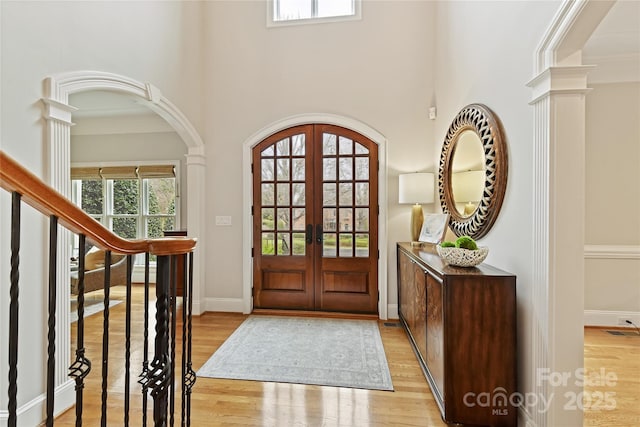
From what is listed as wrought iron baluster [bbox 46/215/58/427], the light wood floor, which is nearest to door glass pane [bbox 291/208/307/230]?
the light wood floor

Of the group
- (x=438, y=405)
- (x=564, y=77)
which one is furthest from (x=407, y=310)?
(x=564, y=77)

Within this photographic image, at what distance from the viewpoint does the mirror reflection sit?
2.54m

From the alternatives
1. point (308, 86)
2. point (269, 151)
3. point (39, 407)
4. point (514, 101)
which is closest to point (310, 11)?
point (308, 86)

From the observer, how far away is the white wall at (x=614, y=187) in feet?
10.7

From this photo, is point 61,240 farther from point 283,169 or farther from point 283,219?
point 283,169

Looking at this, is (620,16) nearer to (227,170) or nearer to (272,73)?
(272,73)

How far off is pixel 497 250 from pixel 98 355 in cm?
359

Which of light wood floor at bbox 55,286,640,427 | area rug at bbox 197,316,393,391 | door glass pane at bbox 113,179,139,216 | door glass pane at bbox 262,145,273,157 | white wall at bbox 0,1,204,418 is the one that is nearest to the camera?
white wall at bbox 0,1,204,418

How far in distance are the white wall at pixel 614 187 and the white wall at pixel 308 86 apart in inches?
66.4

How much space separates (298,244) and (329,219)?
20.8 inches

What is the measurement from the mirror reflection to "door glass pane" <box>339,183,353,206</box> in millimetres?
1266

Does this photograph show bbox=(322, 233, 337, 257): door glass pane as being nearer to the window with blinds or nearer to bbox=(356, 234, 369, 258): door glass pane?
bbox=(356, 234, 369, 258): door glass pane

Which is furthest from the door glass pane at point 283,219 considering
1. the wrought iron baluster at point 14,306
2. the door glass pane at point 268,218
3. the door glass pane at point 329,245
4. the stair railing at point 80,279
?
the wrought iron baluster at point 14,306

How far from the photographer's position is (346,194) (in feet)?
13.0
